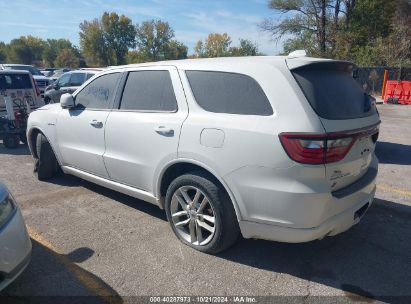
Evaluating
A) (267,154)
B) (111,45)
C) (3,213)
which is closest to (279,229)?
(267,154)

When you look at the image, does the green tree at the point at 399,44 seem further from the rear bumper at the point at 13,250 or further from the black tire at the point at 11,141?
the rear bumper at the point at 13,250

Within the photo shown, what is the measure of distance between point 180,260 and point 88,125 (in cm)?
205

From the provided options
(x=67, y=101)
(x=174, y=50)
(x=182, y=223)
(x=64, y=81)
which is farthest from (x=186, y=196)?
(x=174, y=50)

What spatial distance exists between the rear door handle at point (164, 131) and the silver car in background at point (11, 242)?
138 cm

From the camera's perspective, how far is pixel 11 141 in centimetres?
782

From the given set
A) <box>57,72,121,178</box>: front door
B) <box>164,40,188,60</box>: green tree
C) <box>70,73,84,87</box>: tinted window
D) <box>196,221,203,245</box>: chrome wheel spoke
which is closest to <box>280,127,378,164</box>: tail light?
<box>196,221,203,245</box>: chrome wheel spoke

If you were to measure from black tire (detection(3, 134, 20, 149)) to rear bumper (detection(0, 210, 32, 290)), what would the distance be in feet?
19.4

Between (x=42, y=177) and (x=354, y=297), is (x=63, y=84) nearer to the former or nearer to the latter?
(x=42, y=177)

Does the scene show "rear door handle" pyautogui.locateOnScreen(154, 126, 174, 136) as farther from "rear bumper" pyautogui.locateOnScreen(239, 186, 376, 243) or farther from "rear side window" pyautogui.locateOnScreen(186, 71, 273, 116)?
"rear bumper" pyautogui.locateOnScreen(239, 186, 376, 243)

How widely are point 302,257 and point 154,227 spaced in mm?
1606

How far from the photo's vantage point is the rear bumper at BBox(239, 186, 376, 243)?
2707 mm

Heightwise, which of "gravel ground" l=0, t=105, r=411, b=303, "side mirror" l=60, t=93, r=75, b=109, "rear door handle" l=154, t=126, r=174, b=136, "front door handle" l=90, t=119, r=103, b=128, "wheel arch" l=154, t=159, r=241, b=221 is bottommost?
"gravel ground" l=0, t=105, r=411, b=303

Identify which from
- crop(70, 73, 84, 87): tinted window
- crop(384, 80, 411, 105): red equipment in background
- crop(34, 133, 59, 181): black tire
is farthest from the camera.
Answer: crop(384, 80, 411, 105): red equipment in background

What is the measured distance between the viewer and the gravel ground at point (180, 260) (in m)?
2.79
